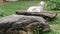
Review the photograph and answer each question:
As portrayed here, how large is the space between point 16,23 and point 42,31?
103 cm

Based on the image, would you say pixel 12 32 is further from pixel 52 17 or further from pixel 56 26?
pixel 52 17

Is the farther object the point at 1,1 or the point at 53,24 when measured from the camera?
the point at 1,1

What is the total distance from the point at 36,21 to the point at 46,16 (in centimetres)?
214

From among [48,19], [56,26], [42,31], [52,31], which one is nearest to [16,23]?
[42,31]

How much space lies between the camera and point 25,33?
18.1ft

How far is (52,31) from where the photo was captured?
21.7 feet

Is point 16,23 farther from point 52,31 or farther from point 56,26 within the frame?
point 56,26

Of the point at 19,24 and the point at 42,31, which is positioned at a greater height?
the point at 19,24

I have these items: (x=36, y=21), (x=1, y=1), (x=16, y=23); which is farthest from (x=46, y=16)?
(x=1, y=1)

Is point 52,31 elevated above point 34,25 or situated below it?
below

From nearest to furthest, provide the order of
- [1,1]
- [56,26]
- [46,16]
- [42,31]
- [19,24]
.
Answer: [19,24], [42,31], [56,26], [46,16], [1,1]

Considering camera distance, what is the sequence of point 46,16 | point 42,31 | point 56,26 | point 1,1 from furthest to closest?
point 1,1 → point 46,16 → point 56,26 → point 42,31

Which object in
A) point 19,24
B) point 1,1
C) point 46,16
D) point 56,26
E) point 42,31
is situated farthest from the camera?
point 1,1

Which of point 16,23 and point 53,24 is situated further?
point 53,24
